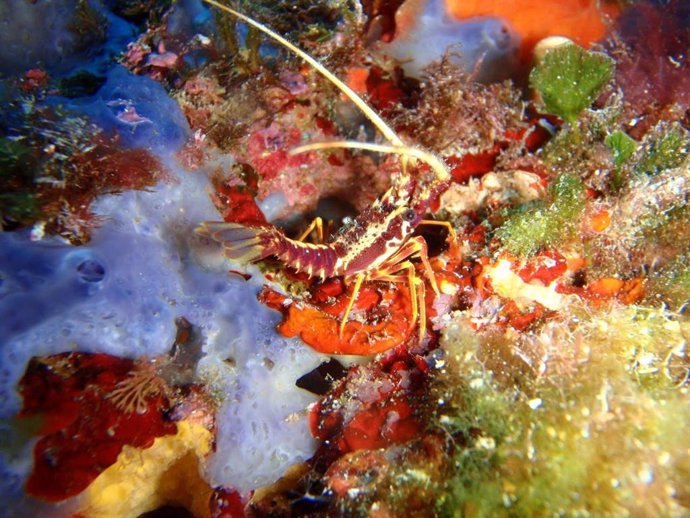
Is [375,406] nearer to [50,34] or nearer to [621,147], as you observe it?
[621,147]

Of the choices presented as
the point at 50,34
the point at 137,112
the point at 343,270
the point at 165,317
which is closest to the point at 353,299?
the point at 343,270

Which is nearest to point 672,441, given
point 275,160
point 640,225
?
point 640,225

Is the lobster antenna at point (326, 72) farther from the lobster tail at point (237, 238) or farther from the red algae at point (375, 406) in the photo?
the red algae at point (375, 406)

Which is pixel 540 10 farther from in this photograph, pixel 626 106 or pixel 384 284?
pixel 384 284

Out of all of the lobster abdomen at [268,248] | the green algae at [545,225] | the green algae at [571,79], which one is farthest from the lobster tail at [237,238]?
the green algae at [571,79]

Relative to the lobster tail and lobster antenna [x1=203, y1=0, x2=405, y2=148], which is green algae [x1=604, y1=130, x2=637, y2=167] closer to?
lobster antenna [x1=203, y1=0, x2=405, y2=148]
